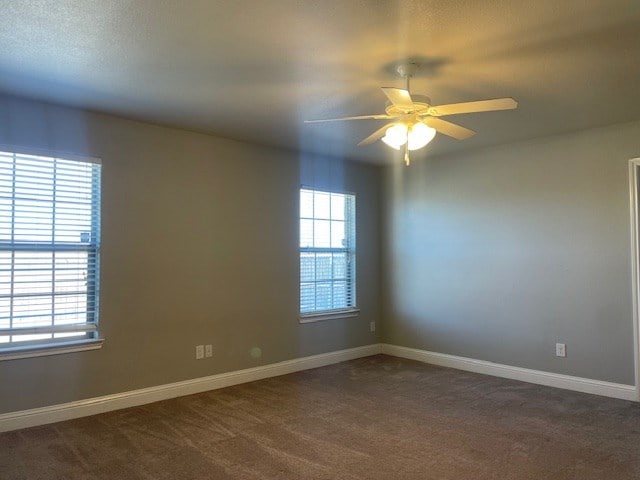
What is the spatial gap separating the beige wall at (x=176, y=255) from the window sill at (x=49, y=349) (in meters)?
0.05

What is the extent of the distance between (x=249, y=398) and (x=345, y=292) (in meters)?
2.01

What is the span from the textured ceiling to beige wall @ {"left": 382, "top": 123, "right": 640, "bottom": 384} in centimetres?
64

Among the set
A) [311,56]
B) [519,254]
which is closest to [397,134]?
[311,56]

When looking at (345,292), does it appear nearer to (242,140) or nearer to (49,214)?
(242,140)

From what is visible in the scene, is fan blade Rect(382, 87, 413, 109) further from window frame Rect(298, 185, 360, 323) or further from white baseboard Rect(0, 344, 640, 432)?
white baseboard Rect(0, 344, 640, 432)

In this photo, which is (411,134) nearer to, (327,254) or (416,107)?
(416,107)

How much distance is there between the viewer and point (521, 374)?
15.5 feet

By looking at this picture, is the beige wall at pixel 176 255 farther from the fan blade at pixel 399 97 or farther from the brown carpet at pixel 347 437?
the fan blade at pixel 399 97

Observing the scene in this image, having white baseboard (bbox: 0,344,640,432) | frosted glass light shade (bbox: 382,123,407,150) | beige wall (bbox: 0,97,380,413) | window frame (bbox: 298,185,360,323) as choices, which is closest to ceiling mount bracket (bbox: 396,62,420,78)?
frosted glass light shade (bbox: 382,123,407,150)

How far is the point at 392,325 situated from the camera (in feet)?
19.6

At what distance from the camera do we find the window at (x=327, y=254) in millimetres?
5297

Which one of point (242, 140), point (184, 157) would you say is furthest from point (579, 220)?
point (184, 157)

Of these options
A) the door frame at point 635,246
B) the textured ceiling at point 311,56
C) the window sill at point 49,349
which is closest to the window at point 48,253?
the window sill at point 49,349

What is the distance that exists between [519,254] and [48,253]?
168 inches
